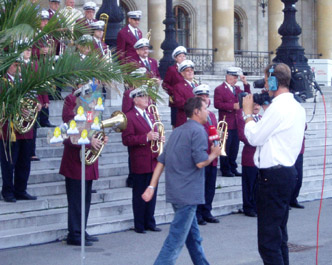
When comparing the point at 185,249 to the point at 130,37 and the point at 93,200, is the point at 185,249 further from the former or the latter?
the point at 130,37

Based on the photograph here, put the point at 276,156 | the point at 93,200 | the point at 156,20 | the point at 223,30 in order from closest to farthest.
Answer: the point at 276,156 → the point at 93,200 → the point at 156,20 → the point at 223,30

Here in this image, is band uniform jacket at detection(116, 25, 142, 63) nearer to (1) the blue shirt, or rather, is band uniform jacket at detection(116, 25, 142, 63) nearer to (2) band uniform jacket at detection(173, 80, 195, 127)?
(2) band uniform jacket at detection(173, 80, 195, 127)

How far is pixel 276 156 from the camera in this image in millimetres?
6789

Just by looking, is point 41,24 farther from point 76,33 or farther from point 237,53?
point 237,53

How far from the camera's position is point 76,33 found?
8.16 m

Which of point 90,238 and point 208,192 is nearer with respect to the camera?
point 90,238

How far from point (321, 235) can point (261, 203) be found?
3878 mm

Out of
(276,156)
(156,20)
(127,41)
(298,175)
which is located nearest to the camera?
(276,156)

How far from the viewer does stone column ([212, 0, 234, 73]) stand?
29.1 meters

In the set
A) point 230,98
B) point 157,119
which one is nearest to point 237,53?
point 230,98

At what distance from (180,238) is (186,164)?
29.6 inches

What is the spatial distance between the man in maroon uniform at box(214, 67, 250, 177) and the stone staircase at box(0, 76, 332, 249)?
1.20ft

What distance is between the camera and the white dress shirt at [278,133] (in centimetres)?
678

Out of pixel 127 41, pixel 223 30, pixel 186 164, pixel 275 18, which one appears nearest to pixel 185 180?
pixel 186 164
